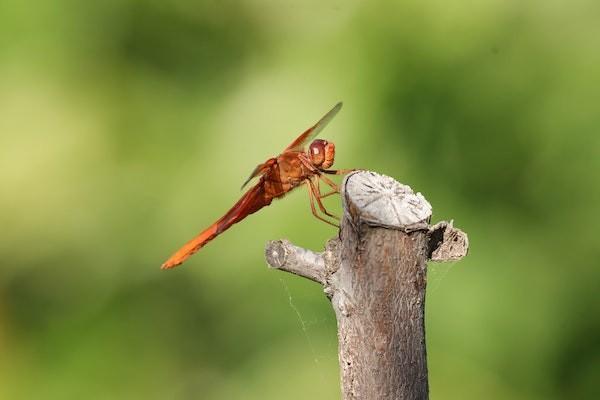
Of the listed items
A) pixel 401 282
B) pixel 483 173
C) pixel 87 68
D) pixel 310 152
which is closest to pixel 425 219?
pixel 401 282

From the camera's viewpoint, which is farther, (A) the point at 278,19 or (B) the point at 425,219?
(A) the point at 278,19

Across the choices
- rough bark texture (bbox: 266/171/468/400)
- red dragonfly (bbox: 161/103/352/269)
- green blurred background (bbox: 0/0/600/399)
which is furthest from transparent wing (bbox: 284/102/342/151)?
rough bark texture (bbox: 266/171/468/400)

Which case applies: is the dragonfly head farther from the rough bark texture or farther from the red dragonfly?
the rough bark texture

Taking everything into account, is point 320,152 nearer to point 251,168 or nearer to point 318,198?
point 318,198

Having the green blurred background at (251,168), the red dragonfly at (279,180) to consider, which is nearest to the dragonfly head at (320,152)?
the red dragonfly at (279,180)

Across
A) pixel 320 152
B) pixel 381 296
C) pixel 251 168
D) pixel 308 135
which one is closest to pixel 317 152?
pixel 320 152

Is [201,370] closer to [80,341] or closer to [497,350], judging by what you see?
[80,341]

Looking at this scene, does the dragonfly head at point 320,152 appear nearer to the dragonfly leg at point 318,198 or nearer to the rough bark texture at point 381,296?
the dragonfly leg at point 318,198
